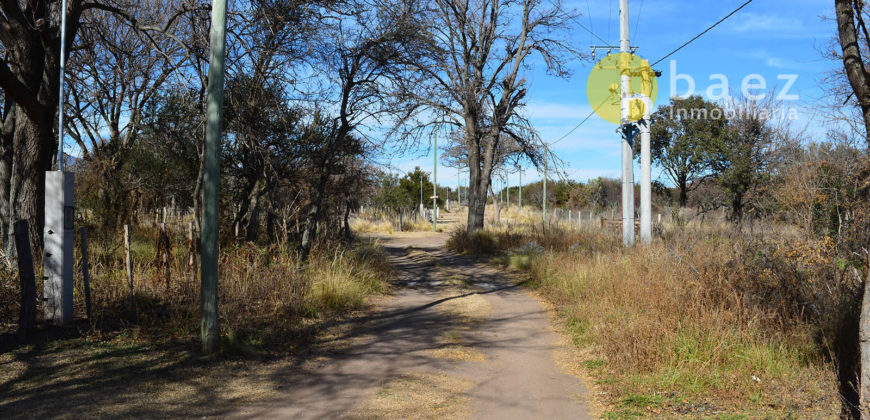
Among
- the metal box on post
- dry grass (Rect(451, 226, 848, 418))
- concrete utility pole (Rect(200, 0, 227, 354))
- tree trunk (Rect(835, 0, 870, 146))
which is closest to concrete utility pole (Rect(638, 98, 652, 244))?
dry grass (Rect(451, 226, 848, 418))

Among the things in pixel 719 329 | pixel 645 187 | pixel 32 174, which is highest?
pixel 32 174

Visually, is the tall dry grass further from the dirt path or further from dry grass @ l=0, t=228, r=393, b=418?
the dirt path

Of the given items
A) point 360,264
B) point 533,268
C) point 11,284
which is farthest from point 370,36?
point 11,284

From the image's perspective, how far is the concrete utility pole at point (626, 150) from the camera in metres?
12.4

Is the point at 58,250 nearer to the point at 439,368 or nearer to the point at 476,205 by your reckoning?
the point at 439,368

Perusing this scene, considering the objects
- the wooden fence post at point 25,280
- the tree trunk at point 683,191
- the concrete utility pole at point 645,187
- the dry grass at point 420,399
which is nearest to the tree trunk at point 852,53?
the concrete utility pole at point 645,187

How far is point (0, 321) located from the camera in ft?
23.2

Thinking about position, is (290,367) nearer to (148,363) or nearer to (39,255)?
(148,363)

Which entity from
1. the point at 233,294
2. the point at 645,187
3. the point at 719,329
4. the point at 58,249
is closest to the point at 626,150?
the point at 645,187

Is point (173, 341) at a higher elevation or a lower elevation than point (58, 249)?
lower

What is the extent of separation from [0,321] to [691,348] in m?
7.96

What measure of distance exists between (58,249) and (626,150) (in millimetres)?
10593

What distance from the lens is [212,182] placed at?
250 inches

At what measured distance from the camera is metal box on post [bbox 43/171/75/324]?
279 inches
